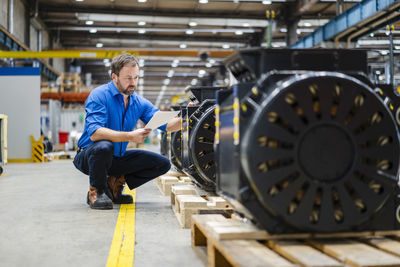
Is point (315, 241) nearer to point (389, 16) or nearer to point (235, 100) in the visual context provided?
point (235, 100)

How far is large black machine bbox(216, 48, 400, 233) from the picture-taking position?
2.21 meters

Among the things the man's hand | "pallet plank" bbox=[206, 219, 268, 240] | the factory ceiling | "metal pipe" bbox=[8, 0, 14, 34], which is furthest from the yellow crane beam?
"pallet plank" bbox=[206, 219, 268, 240]

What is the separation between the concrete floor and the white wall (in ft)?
35.3

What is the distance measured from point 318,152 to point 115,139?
283cm

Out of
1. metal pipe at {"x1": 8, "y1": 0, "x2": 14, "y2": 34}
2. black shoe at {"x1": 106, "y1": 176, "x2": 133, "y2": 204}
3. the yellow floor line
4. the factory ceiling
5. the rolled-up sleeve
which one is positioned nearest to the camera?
the yellow floor line

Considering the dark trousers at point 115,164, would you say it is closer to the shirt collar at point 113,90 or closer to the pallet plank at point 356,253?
the shirt collar at point 113,90

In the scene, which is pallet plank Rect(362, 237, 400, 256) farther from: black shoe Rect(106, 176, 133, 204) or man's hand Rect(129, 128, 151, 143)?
black shoe Rect(106, 176, 133, 204)

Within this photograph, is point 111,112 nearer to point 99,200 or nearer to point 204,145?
point 99,200

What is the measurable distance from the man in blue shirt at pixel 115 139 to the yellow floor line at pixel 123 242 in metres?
0.50

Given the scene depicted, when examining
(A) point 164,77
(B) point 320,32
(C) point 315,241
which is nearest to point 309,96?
(C) point 315,241

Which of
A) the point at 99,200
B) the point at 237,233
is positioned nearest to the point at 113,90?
the point at 99,200

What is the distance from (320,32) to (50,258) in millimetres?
15063

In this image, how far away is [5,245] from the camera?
334 cm

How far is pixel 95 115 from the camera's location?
481cm
